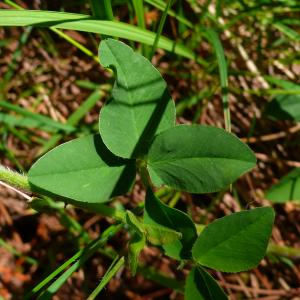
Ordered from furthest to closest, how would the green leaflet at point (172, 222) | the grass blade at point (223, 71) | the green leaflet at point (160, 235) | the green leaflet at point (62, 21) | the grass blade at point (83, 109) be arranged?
1. the grass blade at point (83, 109)
2. the grass blade at point (223, 71)
3. the green leaflet at point (62, 21)
4. the green leaflet at point (172, 222)
5. the green leaflet at point (160, 235)

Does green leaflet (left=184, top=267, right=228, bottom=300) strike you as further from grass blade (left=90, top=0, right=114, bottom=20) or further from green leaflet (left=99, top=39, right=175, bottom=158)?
grass blade (left=90, top=0, right=114, bottom=20)

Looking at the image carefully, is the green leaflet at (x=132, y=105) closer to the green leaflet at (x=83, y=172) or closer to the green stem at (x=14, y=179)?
the green leaflet at (x=83, y=172)

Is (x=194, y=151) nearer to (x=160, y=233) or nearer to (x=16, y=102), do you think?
(x=160, y=233)

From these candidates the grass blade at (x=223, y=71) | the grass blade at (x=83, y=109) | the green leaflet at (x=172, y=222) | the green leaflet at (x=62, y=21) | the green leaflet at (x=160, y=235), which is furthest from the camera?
the grass blade at (x=83, y=109)

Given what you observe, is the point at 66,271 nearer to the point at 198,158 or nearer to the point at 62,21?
the point at 198,158

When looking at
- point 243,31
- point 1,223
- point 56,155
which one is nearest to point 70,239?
Answer: point 1,223

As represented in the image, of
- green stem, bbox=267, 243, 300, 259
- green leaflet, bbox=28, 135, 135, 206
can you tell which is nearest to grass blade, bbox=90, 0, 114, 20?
green leaflet, bbox=28, 135, 135, 206

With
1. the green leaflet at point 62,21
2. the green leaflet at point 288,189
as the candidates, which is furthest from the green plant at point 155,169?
the green leaflet at point 288,189
